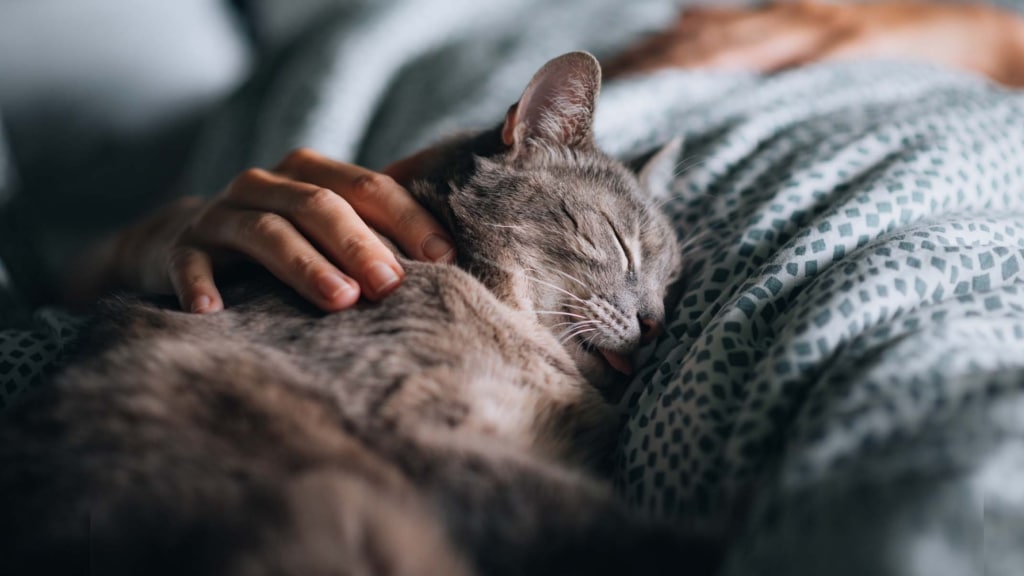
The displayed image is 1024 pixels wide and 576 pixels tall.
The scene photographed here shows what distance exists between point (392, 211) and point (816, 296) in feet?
2.16

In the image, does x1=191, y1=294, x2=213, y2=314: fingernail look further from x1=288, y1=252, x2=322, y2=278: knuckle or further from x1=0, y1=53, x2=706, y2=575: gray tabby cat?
x1=288, y1=252, x2=322, y2=278: knuckle

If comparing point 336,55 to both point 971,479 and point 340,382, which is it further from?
point 971,479

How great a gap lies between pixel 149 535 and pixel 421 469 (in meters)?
0.27

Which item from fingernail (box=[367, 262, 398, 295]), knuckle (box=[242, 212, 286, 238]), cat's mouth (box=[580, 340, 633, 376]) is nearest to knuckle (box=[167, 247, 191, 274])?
knuckle (box=[242, 212, 286, 238])

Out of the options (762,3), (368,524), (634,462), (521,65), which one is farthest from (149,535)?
(762,3)

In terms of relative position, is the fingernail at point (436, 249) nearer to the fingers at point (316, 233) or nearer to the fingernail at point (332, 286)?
the fingers at point (316, 233)

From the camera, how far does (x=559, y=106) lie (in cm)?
118

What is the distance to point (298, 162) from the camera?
4.28 feet

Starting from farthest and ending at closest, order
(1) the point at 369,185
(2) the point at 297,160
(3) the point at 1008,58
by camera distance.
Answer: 1. (3) the point at 1008,58
2. (2) the point at 297,160
3. (1) the point at 369,185

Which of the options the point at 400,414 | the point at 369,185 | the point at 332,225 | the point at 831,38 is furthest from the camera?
the point at 831,38

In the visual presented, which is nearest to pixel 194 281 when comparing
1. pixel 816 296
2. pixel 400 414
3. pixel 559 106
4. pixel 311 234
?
pixel 311 234

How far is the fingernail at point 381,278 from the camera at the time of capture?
964 millimetres

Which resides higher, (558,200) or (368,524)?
(558,200)

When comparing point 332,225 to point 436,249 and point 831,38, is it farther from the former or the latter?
point 831,38
